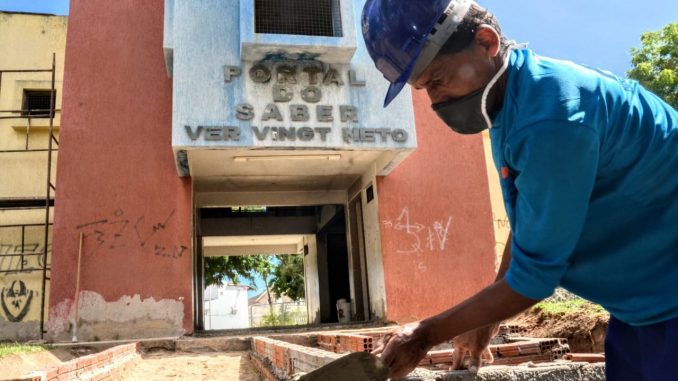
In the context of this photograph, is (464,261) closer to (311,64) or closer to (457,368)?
(311,64)

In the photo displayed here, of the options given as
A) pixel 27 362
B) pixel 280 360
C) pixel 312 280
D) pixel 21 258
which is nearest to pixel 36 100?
pixel 21 258

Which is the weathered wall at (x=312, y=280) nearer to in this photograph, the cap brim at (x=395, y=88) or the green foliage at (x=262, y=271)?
the green foliage at (x=262, y=271)

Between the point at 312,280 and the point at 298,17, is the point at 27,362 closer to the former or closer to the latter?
the point at 298,17

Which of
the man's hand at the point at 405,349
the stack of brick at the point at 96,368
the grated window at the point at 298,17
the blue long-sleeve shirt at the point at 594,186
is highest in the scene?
the grated window at the point at 298,17

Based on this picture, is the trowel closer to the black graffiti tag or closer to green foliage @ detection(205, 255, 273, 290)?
the black graffiti tag

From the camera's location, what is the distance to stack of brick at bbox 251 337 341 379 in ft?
10.9

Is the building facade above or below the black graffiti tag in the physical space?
above

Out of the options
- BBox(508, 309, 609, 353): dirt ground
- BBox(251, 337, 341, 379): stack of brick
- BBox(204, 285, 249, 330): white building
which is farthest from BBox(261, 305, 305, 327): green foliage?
BBox(251, 337, 341, 379): stack of brick

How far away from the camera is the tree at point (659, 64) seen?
1775cm

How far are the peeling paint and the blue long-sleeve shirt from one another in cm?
882

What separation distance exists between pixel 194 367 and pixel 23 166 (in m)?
8.46

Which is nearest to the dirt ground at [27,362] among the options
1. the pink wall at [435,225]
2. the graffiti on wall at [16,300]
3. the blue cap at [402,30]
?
the blue cap at [402,30]

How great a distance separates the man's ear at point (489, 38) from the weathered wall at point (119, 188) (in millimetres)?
8818

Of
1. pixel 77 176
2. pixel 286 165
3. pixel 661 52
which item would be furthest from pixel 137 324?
pixel 661 52
